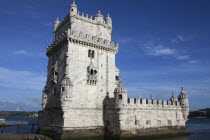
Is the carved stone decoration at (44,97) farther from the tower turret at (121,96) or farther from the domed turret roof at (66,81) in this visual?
the tower turret at (121,96)

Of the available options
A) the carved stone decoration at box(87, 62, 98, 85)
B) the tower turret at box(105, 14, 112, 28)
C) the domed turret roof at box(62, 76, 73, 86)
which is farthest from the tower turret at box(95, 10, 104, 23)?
the domed turret roof at box(62, 76, 73, 86)

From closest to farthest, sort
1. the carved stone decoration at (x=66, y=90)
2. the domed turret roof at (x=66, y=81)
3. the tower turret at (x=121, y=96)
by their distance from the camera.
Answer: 1. the carved stone decoration at (x=66, y=90)
2. the domed turret roof at (x=66, y=81)
3. the tower turret at (x=121, y=96)

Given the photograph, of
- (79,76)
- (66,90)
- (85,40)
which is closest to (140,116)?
(79,76)

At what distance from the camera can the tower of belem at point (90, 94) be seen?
28719 millimetres

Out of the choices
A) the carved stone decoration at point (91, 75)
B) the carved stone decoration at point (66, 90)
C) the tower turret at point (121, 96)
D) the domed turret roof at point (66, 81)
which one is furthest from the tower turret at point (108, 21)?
the carved stone decoration at point (66, 90)

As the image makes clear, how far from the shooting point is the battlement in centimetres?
3036

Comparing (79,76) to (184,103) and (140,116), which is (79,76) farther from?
(184,103)

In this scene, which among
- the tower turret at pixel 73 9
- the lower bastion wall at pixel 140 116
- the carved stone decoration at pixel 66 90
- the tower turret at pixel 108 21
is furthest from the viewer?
the tower turret at pixel 108 21

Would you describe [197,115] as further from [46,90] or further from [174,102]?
[46,90]

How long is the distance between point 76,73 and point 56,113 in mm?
6678

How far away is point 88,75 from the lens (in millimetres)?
31062

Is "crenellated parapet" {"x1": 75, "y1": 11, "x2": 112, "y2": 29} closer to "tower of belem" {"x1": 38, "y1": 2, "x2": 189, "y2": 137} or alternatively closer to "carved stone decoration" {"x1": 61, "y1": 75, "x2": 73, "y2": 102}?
"tower of belem" {"x1": 38, "y1": 2, "x2": 189, "y2": 137}

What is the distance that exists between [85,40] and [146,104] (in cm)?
1414

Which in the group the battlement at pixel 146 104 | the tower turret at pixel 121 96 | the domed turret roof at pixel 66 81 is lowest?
the battlement at pixel 146 104
